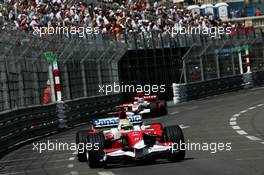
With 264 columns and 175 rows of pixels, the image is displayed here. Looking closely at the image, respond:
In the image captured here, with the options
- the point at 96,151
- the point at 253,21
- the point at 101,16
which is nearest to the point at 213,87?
the point at 101,16

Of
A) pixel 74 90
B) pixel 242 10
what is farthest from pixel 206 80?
pixel 242 10

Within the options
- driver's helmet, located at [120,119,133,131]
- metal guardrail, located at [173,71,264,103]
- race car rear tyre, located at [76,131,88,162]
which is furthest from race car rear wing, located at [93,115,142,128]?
metal guardrail, located at [173,71,264,103]

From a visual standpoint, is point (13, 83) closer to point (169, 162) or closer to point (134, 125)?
point (134, 125)

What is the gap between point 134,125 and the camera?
15.2 m

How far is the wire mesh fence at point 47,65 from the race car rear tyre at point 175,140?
664 centimetres

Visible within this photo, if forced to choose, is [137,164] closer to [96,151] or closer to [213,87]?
[96,151]

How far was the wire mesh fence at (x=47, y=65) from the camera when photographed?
2066 centimetres

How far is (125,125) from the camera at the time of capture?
1463cm

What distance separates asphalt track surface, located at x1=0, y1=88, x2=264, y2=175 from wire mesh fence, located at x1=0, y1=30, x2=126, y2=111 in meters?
1.39

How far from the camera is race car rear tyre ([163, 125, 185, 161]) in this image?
13.3 m

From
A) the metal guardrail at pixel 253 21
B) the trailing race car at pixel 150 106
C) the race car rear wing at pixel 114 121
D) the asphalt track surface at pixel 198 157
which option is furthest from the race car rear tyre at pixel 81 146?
the metal guardrail at pixel 253 21

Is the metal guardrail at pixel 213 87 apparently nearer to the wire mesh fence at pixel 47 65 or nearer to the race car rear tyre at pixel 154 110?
the wire mesh fence at pixel 47 65

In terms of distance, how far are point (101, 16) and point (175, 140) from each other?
2484 centimetres

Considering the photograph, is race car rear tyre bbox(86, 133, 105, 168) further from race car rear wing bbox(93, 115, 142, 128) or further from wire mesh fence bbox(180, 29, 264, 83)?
wire mesh fence bbox(180, 29, 264, 83)
